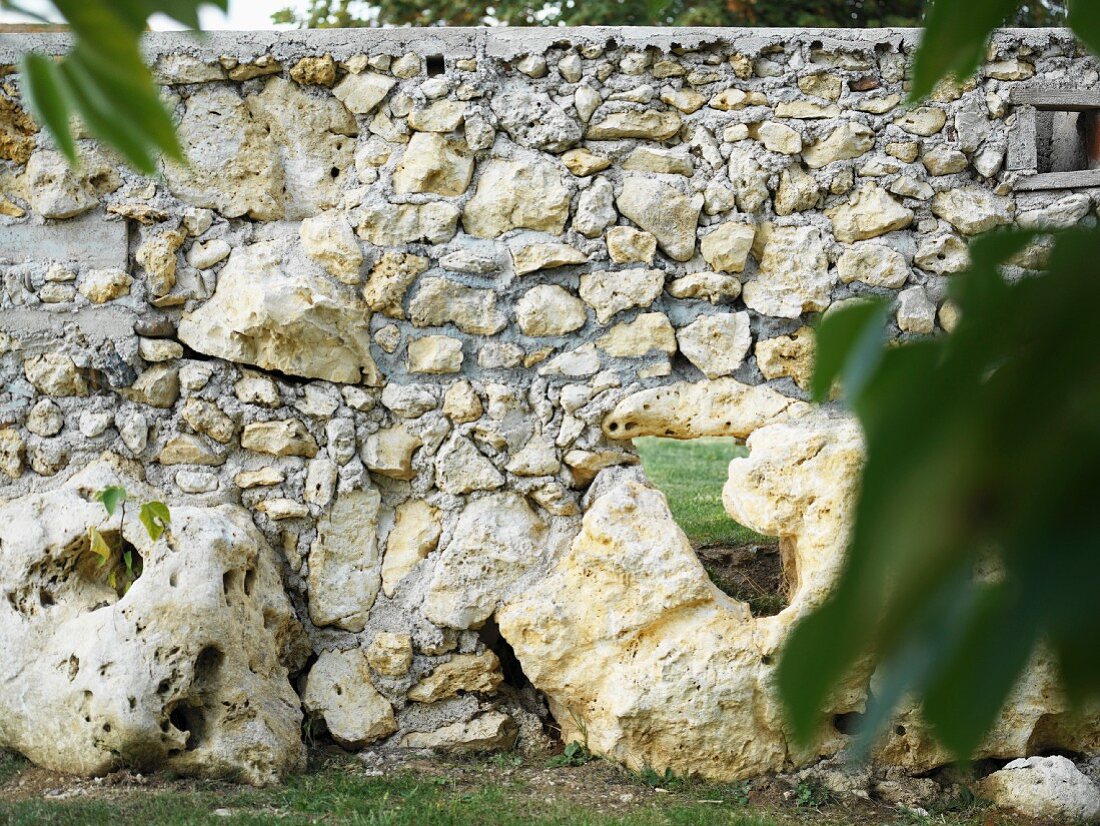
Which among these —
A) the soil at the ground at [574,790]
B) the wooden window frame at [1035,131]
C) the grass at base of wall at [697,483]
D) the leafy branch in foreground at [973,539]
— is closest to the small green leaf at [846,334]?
the leafy branch in foreground at [973,539]

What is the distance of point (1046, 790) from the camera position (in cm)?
328

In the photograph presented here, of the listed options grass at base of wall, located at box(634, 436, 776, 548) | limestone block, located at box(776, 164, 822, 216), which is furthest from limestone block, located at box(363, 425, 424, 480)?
grass at base of wall, located at box(634, 436, 776, 548)

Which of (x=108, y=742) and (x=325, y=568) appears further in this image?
(x=325, y=568)

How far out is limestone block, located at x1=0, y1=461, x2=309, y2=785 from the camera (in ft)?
10.6

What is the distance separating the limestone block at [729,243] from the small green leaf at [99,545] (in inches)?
84.9

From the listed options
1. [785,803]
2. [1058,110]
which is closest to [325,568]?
[785,803]

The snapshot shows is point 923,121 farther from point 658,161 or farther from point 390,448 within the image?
point 390,448

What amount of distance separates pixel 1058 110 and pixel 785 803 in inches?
98.0

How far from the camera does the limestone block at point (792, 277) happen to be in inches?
146

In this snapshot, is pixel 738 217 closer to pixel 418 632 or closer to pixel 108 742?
pixel 418 632

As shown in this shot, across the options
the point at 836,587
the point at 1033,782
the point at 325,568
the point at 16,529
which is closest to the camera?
the point at 836,587

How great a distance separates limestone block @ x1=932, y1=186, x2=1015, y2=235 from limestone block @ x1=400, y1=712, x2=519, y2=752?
7.50 feet

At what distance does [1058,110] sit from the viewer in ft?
12.3

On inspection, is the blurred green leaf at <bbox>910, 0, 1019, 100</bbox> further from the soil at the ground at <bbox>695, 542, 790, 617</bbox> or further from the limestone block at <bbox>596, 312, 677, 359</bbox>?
the soil at the ground at <bbox>695, 542, 790, 617</bbox>
